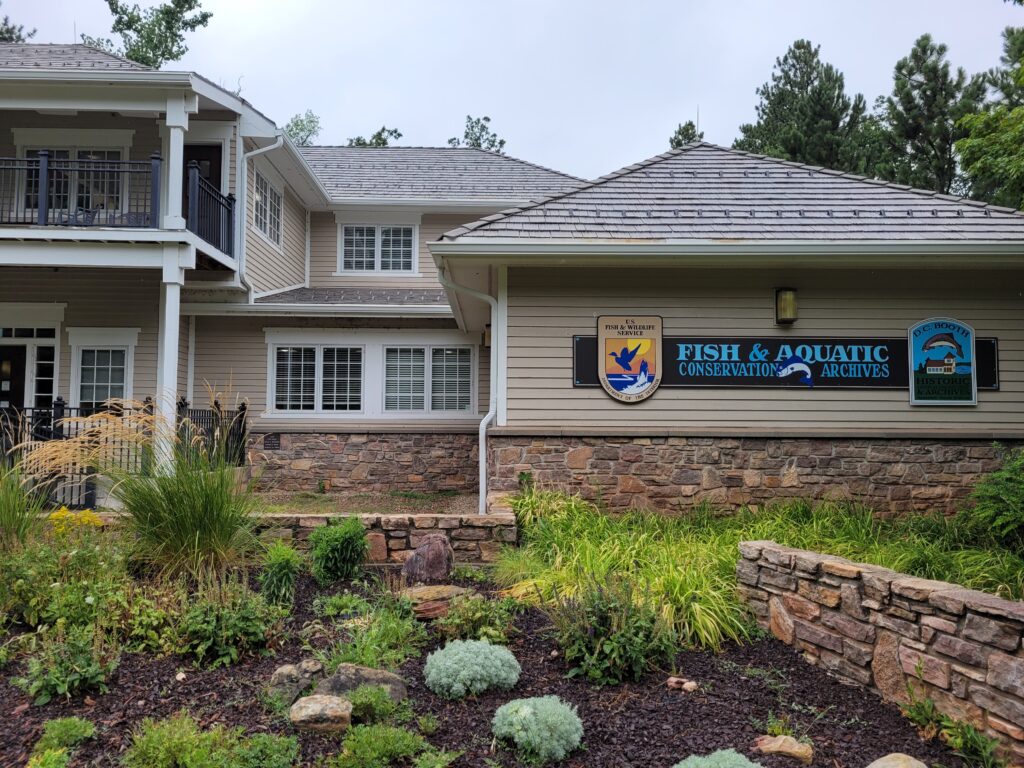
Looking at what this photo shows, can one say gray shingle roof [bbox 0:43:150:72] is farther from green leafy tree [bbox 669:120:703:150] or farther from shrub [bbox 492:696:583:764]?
green leafy tree [bbox 669:120:703:150]

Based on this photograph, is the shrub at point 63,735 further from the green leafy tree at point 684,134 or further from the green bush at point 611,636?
the green leafy tree at point 684,134

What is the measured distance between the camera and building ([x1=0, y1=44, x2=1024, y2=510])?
7555 mm

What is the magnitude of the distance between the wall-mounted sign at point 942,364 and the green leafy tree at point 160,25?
24551 mm

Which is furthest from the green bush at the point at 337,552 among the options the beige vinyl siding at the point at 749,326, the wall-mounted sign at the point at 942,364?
the wall-mounted sign at the point at 942,364

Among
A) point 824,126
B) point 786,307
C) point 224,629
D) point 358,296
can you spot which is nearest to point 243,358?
point 358,296

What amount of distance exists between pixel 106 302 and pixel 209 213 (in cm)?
237

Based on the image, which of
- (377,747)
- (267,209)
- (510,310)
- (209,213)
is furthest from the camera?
(267,209)

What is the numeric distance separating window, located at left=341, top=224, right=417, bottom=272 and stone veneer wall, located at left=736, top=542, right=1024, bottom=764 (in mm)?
10986

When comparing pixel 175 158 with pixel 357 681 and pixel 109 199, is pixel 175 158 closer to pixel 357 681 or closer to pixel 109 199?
pixel 109 199

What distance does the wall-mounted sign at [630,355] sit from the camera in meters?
7.66

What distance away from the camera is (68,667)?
360 centimetres

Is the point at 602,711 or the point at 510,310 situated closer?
the point at 602,711

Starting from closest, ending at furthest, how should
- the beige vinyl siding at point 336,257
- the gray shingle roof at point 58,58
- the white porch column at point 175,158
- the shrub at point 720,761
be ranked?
the shrub at point 720,761, the white porch column at point 175,158, the gray shingle roof at point 58,58, the beige vinyl siding at point 336,257

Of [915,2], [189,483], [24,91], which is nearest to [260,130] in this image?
[24,91]
